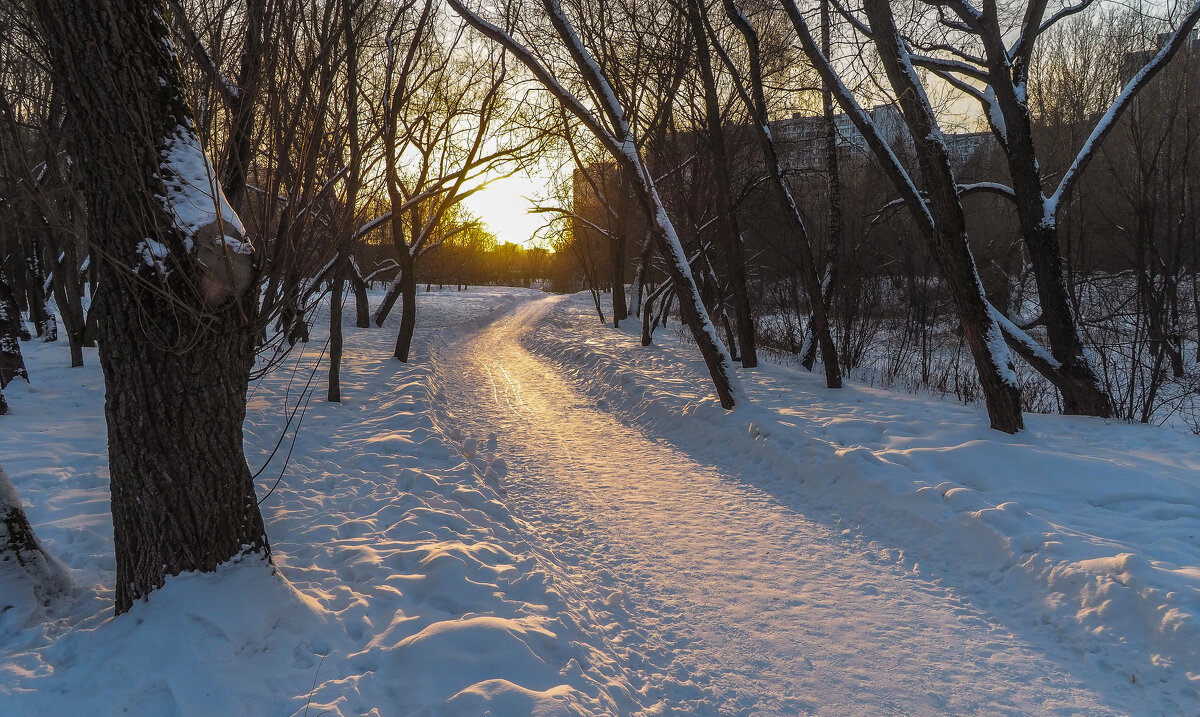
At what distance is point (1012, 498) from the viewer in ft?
15.9

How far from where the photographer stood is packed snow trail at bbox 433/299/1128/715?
2873 millimetres

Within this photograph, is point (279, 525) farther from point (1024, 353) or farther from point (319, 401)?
point (1024, 353)

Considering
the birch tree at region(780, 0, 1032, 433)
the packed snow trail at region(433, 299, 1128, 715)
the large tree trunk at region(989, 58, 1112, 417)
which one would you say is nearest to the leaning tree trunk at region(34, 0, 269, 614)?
the packed snow trail at region(433, 299, 1128, 715)

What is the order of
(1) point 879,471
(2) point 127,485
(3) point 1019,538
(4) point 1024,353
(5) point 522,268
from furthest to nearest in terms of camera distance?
(5) point 522,268, (4) point 1024,353, (1) point 879,471, (3) point 1019,538, (2) point 127,485

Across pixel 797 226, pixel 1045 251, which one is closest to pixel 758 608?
pixel 1045 251

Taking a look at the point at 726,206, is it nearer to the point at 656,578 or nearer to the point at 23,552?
the point at 656,578

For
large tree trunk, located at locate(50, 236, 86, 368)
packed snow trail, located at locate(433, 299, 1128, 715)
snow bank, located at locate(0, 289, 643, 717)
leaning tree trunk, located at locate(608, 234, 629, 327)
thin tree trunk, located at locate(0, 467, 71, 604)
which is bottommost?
packed snow trail, located at locate(433, 299, 1128, 715)

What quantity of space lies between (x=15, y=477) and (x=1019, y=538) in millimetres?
7388

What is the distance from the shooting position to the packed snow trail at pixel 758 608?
9.43ft

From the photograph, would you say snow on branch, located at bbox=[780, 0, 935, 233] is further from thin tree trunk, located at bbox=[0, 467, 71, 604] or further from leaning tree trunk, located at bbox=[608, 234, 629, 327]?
leaning tree trunk, located at bbox=[608, 234, 629, 327]

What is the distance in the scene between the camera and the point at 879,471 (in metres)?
5.31

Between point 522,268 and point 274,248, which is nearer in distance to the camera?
point 274,248

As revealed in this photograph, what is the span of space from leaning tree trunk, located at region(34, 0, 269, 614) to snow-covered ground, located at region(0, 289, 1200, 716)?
0.35m

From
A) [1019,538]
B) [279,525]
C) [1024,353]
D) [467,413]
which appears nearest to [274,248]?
[279,525]
